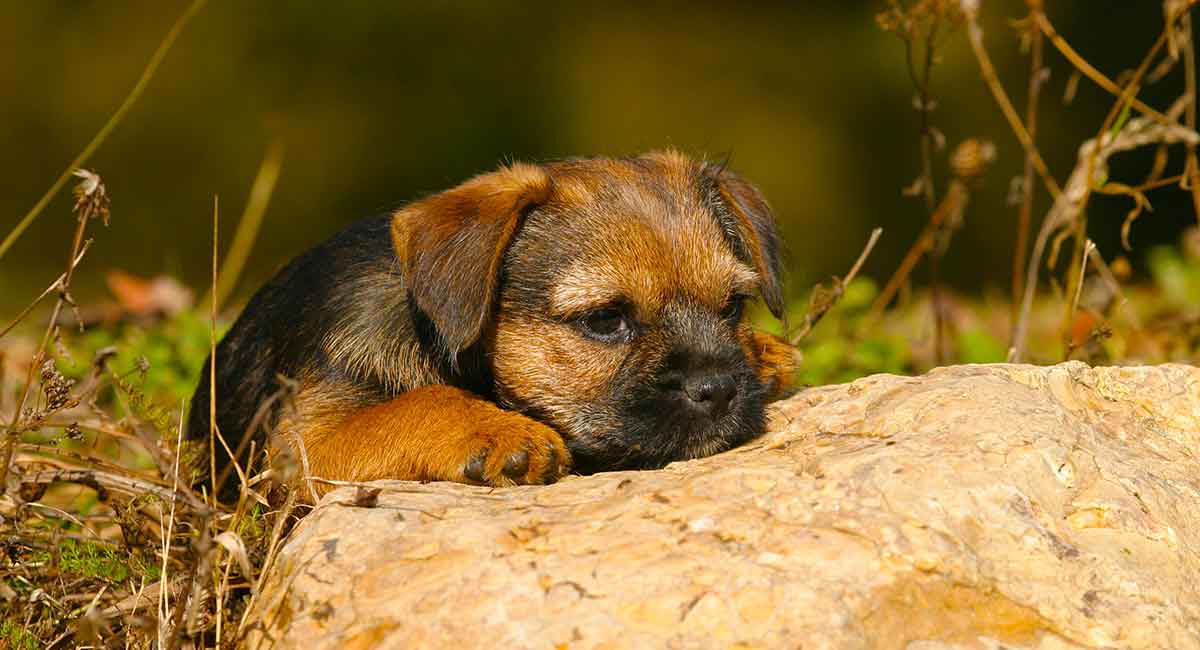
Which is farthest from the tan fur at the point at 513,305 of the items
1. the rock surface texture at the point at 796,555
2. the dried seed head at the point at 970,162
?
the dried seed head at the point at 970,162

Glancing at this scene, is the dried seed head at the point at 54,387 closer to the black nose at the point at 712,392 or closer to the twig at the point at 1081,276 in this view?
the black nose at the point at 712,392

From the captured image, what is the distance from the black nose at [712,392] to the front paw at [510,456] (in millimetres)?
405

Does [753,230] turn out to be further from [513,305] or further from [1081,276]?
[1081,276]

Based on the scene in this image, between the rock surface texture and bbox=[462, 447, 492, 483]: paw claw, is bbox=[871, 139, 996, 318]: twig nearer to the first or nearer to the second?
the rock surface texture

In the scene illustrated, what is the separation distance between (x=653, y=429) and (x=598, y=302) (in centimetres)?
47

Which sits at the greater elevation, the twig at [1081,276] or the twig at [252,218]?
the twig at [1081,276]

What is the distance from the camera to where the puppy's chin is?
3.90 metres

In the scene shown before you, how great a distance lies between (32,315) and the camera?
26.3 ft

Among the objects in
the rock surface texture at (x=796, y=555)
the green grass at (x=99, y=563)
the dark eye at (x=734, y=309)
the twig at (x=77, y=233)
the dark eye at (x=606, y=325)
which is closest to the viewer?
the rock surface texture at (x=796, y=555)

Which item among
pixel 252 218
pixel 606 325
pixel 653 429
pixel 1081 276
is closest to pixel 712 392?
pixel 653 429

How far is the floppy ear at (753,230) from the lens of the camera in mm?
4695

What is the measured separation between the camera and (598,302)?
4211 mm

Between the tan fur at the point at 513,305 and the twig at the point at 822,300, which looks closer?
the tan fur at the point at 513,305

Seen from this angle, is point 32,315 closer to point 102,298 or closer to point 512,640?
point 102,298
